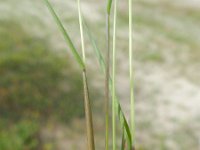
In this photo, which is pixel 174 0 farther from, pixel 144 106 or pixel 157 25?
pixel 144 106

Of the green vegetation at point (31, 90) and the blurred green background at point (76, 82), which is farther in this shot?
the blurred green background at point (76, 82)

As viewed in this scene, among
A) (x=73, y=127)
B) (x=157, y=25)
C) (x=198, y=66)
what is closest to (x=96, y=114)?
(x=73, y=127)

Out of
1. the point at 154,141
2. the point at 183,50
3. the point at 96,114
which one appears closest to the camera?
the point at 154,141

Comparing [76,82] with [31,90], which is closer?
[31,90]

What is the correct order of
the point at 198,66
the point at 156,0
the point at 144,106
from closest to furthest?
the point at 144,106
the point at 198,66
the point at 156,0

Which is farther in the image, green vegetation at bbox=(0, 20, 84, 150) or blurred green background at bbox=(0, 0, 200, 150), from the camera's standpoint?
blurred green background at bbox=(0, 0, 200, 150)

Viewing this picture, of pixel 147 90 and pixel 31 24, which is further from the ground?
pixel 31 24

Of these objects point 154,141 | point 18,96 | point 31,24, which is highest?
point 31,24

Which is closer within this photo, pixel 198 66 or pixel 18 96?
pixel 18 96
